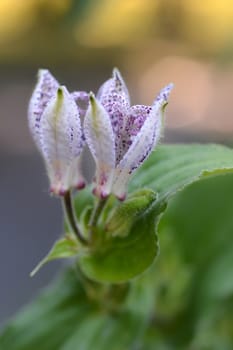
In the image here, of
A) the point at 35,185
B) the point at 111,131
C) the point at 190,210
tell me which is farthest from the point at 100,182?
the point at 35,185

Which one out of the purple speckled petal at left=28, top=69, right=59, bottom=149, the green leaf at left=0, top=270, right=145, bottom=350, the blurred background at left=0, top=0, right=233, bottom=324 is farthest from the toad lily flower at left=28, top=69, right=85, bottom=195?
the blurred background at left=0, top=0, right=233, bottom=324

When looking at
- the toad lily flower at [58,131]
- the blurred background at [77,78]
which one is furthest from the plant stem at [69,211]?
the blurred background at [77,78]

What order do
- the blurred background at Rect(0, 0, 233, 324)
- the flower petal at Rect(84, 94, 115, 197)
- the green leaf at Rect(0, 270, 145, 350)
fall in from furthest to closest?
1. the blurred background at Rect(0, 0, 233, 324)
2. the green leaf at Rect(0, 270, 145, 350)
3. the flower petal at Rect(84, 94, 115, 197)

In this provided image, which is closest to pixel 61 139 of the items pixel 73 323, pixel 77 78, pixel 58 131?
pixel 58 131

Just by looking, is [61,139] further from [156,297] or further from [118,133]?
[156,297]

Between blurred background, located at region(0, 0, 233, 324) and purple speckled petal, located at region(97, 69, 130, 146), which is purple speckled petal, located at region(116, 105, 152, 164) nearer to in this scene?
purple speckled petal, located at region(97, 69, 130, 146)

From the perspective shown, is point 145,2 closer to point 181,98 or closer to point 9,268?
point 9,268
